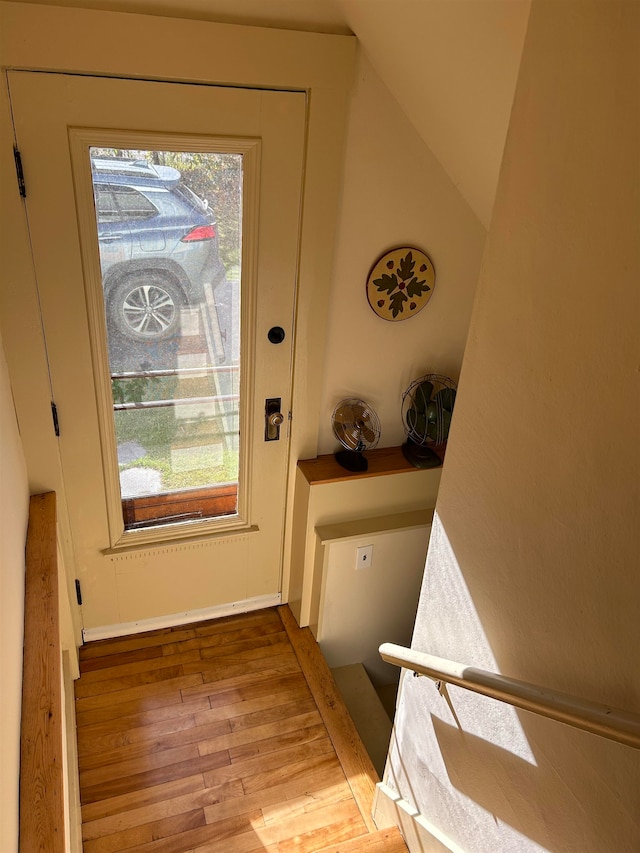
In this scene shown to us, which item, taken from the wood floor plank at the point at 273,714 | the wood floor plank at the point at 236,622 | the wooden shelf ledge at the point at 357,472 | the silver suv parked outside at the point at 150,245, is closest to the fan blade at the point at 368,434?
the wooden shelf ledge at the point at 357,472

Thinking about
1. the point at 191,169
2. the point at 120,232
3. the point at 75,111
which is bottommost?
the point at 120,232

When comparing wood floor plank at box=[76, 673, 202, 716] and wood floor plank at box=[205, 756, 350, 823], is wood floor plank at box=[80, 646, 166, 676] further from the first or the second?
wood floor plank at box=[205, 756, 350, 823]

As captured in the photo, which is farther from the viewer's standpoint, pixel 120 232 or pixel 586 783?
pixel 120 232

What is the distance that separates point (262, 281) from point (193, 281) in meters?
0.24

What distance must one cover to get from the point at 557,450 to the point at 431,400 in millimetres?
1552

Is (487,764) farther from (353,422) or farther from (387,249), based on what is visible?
(387,249)

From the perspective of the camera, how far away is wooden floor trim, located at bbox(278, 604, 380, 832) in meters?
2.31

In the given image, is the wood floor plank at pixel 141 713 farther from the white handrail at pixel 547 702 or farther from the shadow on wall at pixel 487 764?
the white handrail at pixel 547 702

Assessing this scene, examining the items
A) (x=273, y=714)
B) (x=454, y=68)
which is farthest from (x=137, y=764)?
(x=454, y=68)

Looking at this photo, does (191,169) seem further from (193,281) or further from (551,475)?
(551,475)

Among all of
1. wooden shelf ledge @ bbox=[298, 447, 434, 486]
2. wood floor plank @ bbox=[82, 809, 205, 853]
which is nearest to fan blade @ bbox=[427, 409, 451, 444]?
wooden shelf ledge @ bbox=[298, 447, 434, 486]

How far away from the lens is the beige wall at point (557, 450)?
952 mm

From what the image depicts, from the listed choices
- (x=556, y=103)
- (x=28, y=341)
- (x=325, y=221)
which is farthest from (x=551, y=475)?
(x=28, y=341)

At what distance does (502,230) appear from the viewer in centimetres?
122
